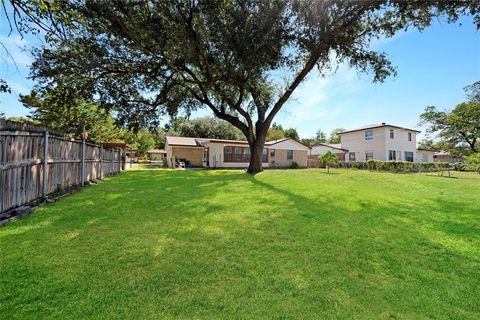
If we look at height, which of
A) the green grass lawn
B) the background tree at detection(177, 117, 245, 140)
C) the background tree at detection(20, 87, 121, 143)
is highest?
the background tree at detection(177, 117, 245, 140)

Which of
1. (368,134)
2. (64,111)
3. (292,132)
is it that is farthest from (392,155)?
(64,111)

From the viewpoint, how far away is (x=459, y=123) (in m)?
33.9

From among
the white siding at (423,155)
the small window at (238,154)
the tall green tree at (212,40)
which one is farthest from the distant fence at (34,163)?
the white siding at (423,155)

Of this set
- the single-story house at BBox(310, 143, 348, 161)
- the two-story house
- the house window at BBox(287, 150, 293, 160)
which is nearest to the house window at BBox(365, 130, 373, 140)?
the two-story house

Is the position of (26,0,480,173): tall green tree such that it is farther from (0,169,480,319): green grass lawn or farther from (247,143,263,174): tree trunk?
(0,169,480,319): green grass lawn

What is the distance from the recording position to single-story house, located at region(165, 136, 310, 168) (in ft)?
90.7

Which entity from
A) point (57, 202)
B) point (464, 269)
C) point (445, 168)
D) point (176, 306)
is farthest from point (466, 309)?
point (445, 168)

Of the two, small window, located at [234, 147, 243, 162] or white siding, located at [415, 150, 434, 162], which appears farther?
white siding, located at [415, 150, 434, 162]

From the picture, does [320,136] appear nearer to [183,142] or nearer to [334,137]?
[334,137]

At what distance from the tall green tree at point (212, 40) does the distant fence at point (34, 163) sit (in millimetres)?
4626

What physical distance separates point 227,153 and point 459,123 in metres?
31.4

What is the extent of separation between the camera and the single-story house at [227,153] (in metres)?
27.7

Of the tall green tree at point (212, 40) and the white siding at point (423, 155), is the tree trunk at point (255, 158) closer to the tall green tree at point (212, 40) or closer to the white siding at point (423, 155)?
the tall green tree at point (212, 40)

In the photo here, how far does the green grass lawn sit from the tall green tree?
846 cm
